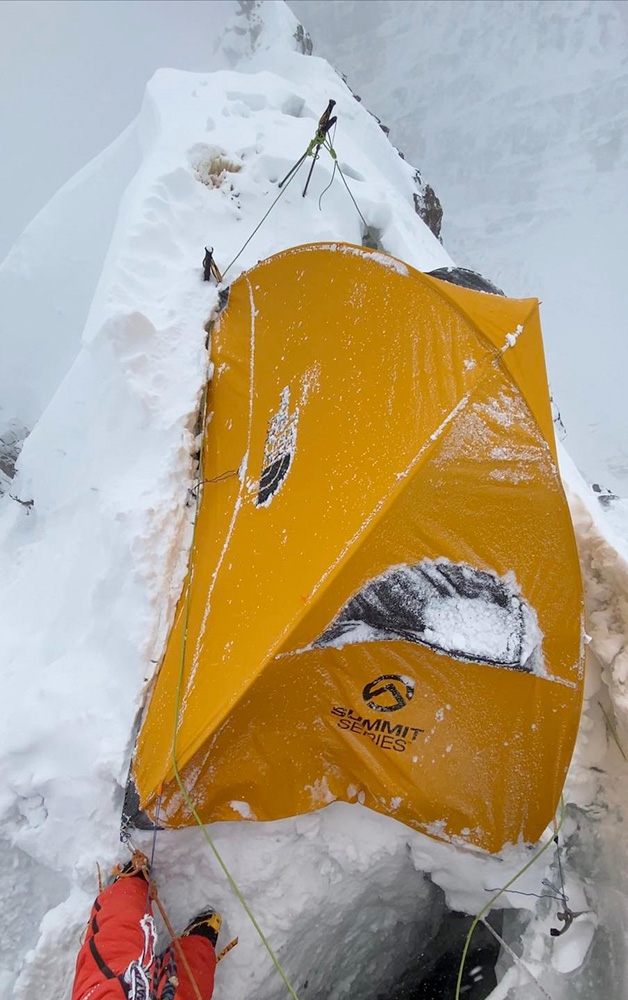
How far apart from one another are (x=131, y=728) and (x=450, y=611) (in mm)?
1680

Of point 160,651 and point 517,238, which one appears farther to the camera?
point 517,238

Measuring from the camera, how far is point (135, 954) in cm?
229

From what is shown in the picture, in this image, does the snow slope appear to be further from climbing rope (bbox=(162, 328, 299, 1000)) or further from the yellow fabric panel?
climbing rope (bbox=(162, 328, 299, 1000))

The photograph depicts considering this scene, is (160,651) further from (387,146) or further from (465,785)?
(387,146)

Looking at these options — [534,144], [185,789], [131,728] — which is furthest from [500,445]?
[534,144]

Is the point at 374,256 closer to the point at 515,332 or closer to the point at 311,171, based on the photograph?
the point at 515,332

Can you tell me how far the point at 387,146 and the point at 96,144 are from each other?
28.9ft

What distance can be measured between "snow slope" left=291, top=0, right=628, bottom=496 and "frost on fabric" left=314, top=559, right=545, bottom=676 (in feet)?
24.3

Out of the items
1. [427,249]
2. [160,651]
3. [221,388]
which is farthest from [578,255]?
[160,651]

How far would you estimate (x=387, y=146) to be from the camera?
7.89 metres

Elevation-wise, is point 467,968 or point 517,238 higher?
point 517,238

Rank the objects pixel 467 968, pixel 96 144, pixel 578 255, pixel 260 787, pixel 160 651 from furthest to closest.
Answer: pixel 96 144 < pixel 578 255 < pixel 467 968 < pixel 160 651 < pixel 260 787

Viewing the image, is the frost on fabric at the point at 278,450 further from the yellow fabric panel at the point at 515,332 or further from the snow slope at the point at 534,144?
the snow slope at the point at 534,144

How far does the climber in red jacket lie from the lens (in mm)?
2178
